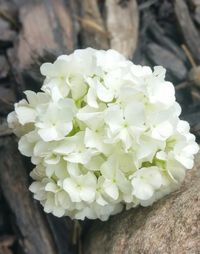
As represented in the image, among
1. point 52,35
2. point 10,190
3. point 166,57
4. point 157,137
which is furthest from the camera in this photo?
point 166,57

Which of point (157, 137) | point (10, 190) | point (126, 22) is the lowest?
point (10, 190)

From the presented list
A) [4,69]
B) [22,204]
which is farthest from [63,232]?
[4,69]

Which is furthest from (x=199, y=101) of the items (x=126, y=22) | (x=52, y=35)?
(x=52, y=35)

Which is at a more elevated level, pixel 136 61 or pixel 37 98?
pixel 37 98

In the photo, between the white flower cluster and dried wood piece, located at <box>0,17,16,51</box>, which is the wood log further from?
dried wood piece, located at <box>0,17,16,51</box>

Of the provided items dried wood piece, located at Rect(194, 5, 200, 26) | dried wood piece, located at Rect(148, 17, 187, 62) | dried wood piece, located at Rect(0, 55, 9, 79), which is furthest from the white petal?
dried wood piece, located at Rect(194, 5, 200, 26)

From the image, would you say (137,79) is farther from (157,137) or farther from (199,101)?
(199,101)
